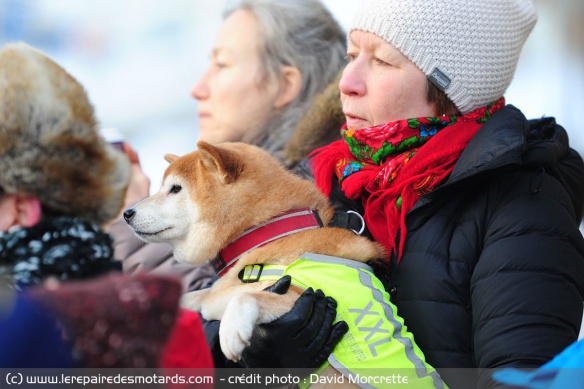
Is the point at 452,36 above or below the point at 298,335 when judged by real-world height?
above

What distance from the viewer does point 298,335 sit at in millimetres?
1827

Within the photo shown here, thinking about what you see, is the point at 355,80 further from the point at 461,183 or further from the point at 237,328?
the point at 237,328

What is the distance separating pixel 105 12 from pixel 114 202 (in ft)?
9.90

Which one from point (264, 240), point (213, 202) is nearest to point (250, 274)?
point (264, 240)

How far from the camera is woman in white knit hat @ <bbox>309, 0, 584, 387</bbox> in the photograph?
192 cm

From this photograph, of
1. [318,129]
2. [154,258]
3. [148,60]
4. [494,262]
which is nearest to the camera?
[494,262]

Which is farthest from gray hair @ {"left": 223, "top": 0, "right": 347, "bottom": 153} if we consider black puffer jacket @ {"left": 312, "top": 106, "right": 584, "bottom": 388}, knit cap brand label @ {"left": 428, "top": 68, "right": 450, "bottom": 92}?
black puffer jacket @ {"left": 312, "top": 106, "right": 584, "bottom": 388}

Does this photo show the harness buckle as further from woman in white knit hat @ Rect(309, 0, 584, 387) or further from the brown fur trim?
the brown fur trim

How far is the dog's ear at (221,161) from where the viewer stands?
2.11 meters

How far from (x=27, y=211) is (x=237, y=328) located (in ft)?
1.85

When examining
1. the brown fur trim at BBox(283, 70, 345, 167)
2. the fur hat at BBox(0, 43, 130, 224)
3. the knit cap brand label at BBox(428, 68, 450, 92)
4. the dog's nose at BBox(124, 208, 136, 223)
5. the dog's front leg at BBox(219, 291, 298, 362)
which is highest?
the fur hat at BBox(0, 43, 130, 224)

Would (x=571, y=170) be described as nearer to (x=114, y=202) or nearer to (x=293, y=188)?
(x=293, y=188)

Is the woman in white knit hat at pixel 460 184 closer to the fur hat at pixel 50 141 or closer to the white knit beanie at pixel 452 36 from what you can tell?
the white knit beanie at pixel 452 36

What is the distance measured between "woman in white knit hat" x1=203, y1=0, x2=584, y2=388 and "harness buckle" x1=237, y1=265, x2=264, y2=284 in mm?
360
